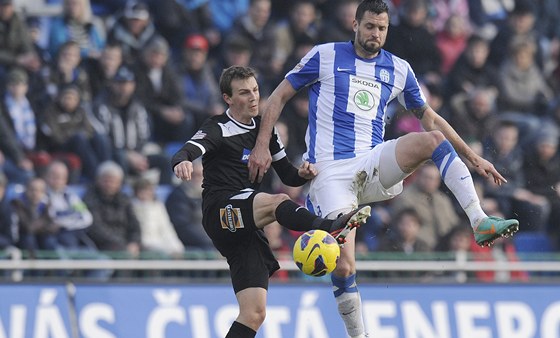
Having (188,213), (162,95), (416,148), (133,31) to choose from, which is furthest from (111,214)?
(416,148)

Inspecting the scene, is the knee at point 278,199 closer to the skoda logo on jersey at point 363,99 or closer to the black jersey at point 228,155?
the black jersey at point 228,155

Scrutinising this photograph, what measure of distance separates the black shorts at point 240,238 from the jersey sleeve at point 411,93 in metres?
1.60

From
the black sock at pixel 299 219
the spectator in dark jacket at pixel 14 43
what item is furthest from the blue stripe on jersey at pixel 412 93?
the spectator in dark jacket at pixel 14 43

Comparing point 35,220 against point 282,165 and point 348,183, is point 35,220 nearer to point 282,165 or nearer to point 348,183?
point 282,165

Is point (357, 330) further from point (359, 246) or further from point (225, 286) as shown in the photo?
point (359, 246)

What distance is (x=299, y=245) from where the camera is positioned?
31.1 feet

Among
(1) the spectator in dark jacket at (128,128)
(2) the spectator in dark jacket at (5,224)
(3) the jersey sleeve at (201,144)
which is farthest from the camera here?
(1) the spectator in dark jacket at (128,128)

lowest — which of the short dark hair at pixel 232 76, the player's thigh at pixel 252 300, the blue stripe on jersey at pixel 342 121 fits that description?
the player's thigh at pixel 252 300

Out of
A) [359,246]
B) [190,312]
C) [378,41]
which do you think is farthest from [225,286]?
[378,41]

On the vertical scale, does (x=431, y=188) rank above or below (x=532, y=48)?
below

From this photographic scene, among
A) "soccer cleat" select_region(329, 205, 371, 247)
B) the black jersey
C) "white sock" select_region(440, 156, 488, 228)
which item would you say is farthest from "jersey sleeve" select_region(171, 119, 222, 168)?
"white sock" select_region(440, 156, 488, 228)

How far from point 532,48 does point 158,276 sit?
250 inches

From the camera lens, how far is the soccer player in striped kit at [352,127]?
10.3m

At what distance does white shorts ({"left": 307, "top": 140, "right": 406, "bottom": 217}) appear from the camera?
1031cm
